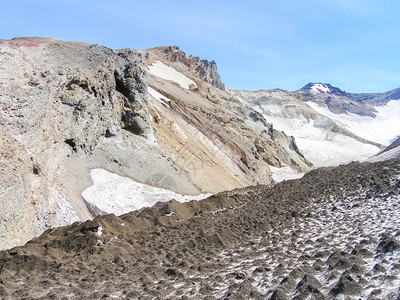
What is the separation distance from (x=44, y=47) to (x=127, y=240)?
1104cm

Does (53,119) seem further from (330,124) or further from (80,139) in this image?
(330,124)

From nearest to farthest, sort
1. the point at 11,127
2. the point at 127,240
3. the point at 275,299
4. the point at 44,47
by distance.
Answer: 1. the point at 275,299
2. the point at 127,240
3. the point at 11,127
4. the point at 44,47

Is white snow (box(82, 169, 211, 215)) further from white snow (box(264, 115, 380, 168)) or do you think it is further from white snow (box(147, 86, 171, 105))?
white snow (box(264, 115, 380, 168))

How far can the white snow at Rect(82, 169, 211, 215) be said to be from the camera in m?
14.1

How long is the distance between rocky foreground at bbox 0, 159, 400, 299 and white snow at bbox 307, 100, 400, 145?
→ 9194 cm

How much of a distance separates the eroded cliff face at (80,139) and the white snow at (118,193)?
0.28m

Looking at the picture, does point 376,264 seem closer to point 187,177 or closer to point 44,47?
point 187,177

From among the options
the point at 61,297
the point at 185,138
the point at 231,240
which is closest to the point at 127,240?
the point at 231,240

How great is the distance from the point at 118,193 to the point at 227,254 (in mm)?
7303

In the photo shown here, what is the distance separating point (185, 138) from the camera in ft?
85.7

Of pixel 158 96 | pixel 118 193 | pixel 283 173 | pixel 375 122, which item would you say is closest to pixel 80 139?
pixel 118 193

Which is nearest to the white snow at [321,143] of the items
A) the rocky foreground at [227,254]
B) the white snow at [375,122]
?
the white snow at [375,122]

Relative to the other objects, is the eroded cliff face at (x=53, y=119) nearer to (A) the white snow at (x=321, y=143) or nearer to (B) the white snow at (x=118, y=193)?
(B) the white snow at (x=118, y=193)

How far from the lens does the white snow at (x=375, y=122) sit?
103m
